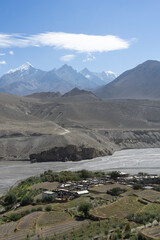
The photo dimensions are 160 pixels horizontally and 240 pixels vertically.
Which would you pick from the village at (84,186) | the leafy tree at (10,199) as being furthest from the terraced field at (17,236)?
the leafy tree at (10,199)

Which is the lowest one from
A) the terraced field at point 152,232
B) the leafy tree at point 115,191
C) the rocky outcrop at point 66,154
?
the terraced field at point 152,232

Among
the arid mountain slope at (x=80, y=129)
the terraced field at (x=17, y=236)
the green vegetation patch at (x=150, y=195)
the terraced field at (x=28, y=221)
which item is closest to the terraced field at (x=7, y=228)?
the terraced field at (x=28, y=221)

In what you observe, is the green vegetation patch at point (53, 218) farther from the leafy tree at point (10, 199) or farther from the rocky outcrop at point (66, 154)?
the rocky outcrop at point (66, 154)

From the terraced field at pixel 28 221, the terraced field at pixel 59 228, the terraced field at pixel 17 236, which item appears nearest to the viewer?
the terraced field at pixel 17 236

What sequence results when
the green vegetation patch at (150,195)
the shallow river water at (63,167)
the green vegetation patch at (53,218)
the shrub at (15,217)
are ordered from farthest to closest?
the shallow river water at (63,167)
the green vegetation patch at (150,195)
the shrub at (15,217)
the green vegetation patch at (53,218)

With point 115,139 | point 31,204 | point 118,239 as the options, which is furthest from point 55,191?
point 115,139

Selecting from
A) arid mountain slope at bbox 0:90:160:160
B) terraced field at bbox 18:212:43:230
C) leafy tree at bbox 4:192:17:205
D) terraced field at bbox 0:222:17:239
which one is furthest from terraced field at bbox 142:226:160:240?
arid mountain slope at bbox 0:90:160:160

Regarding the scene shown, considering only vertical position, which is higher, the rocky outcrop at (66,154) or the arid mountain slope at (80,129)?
the arid mountain slope at (80,129)

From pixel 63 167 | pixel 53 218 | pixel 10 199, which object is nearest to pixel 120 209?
pixel 53 218

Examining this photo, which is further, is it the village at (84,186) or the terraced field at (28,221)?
the village at (84,186)
